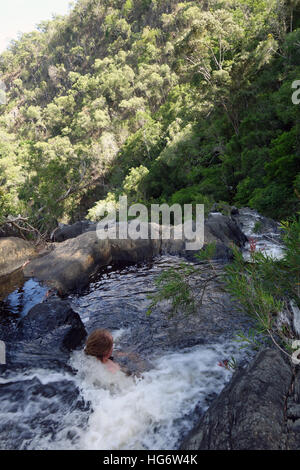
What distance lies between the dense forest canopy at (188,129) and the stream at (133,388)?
2.62m

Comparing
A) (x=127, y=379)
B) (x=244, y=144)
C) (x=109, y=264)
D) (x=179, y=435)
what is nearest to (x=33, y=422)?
(x=127, y=379)

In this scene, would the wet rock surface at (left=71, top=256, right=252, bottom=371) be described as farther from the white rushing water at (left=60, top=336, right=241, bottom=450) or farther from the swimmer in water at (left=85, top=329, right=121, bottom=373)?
the swimmer in water at (left=85, top=329, right=121, bottom=373)

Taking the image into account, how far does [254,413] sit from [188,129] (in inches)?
949

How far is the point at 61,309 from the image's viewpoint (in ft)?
15.8

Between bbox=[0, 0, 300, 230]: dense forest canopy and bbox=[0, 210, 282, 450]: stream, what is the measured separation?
8.59ft

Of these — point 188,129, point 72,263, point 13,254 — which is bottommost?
point 13,254

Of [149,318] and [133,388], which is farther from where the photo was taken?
[149,318]

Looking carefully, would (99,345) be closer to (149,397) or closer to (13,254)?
(149,397)

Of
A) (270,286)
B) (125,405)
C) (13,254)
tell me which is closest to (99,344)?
(125,405)

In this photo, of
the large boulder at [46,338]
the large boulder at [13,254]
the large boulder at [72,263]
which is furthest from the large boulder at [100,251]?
the large boulder at [46,338]

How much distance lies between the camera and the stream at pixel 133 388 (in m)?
2.78

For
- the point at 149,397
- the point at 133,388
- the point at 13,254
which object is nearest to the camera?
the point at 149,397

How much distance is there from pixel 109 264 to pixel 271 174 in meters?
8.32

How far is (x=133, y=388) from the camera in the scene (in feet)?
11.1
